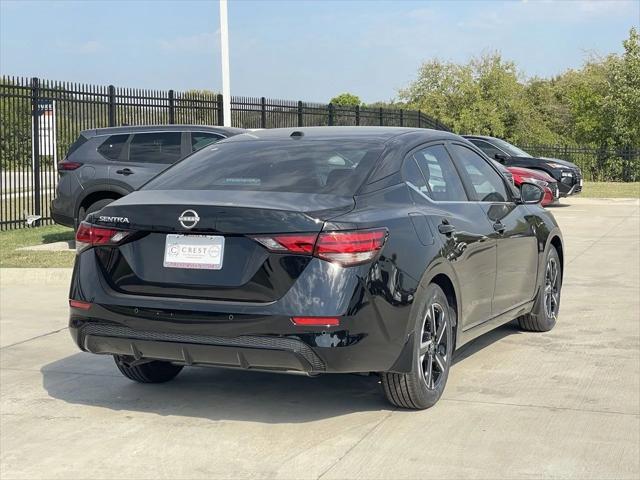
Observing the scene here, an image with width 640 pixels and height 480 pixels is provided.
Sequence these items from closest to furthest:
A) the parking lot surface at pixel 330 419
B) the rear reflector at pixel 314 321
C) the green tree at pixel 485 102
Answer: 1. the parking lot surface at pixel 330 419
2. the rear reflector at pixel 314 321
3. the green tree at pixel 485 102

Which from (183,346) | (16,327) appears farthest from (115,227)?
(16,327)

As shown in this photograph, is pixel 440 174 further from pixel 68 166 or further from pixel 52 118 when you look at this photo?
pixel 52 118

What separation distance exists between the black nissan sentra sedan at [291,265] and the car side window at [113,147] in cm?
800

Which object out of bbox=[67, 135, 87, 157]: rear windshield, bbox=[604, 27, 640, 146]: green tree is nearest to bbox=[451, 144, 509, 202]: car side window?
bbox=[67, 135, 87, 157]: rear windshield

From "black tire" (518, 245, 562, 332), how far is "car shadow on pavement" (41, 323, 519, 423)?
1.16 metres

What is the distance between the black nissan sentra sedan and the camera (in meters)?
5.17

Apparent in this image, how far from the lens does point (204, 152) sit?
6562mm

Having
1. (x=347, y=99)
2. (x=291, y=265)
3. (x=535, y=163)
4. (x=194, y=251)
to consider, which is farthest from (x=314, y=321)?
(x=347, y=99)

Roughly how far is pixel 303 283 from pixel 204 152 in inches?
68.7

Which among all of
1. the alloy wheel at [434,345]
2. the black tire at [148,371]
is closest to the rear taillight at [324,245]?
the alloy wheel at [434,345]

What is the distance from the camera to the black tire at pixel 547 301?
26.3 feet

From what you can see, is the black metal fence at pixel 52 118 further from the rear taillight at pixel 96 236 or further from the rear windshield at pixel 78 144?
the rear taillight at pixel 96 236

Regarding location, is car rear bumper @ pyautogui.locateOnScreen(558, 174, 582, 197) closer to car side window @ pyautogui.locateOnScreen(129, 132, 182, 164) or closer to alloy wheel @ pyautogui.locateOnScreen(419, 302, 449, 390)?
car side window @ pyautogui.locateOnScreen(129, 132, 182, 164)

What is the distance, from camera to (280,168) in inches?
233
